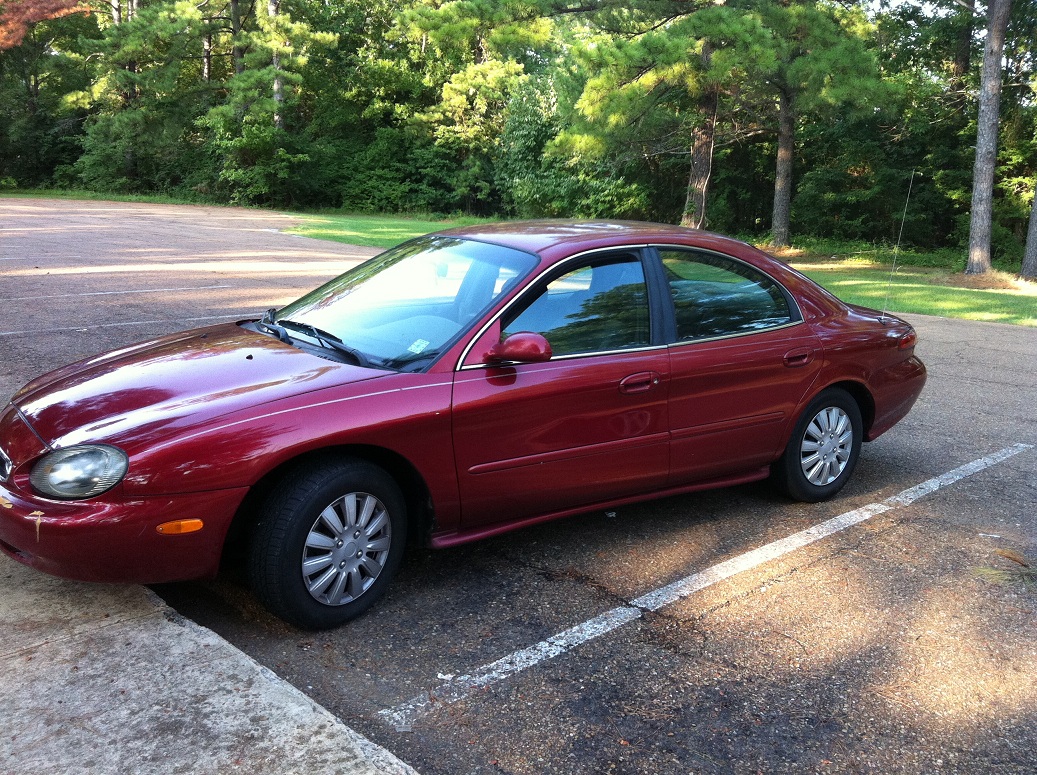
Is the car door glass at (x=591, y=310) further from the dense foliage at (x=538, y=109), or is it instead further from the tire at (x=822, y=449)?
the dense foliage at (x=538, y=109)

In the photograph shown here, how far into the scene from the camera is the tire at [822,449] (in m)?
5.02

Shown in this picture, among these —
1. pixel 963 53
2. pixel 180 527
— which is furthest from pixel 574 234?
pixel 963 53

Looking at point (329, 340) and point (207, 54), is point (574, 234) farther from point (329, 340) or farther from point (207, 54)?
point (207, 54)

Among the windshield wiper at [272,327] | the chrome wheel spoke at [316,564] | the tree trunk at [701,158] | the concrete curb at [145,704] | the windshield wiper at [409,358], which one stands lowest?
the concrete curb at [145,704]

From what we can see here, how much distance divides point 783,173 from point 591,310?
23.5 m

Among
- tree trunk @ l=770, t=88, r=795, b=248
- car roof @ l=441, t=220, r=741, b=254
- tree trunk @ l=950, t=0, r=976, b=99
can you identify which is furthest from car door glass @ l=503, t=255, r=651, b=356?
tree trunk @ l=950, t=0, r=976, b=99

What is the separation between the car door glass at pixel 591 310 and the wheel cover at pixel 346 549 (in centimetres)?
100

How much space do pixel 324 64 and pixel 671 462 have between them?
152 ft

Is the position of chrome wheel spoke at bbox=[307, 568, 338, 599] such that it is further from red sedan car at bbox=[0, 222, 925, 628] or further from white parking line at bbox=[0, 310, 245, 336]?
white parking line at bbox=[0, 310, 245, 336]

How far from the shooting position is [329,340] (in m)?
4.21

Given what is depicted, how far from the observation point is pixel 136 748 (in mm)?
2699

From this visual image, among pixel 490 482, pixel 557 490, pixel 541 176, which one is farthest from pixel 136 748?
pixel 541 176

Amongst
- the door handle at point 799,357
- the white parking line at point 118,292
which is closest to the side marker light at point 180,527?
the door handle at point 799,357

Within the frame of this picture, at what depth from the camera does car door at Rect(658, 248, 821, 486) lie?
178 inches
